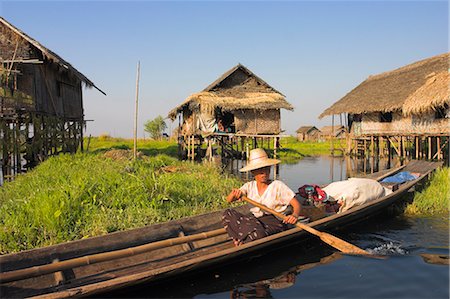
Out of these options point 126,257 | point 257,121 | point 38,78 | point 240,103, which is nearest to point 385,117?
point 257,121

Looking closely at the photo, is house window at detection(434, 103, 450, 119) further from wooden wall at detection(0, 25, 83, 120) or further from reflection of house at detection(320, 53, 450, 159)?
wooden wall at detection(0, 25, 83, 120)

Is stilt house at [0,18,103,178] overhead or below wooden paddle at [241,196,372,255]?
overhead

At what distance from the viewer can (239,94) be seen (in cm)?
1638

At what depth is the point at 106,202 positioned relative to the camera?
5.62m

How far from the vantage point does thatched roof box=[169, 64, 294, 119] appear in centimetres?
1493

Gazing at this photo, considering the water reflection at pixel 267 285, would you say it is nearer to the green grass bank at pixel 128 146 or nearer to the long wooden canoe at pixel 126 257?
the long wooden canoe at pixel 126 257

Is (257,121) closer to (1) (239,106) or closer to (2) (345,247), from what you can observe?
(1) (239,106)

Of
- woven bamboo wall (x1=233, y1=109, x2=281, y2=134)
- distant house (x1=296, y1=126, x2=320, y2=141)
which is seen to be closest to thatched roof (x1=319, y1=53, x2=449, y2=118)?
woven bamboo wall (x1=233, y1=109, x2=281, y2=134)

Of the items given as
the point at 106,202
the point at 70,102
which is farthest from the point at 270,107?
the point at 106,202

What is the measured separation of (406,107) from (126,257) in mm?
13616

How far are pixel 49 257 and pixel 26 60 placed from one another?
29.5 feet

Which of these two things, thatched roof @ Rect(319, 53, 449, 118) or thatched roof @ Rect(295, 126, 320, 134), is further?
thatched roof @ Rect(295, 126, 320, 134)

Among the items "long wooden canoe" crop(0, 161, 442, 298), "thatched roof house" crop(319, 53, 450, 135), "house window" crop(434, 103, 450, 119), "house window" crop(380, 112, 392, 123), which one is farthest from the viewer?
"house window" crop(380, 112, 392, 123)

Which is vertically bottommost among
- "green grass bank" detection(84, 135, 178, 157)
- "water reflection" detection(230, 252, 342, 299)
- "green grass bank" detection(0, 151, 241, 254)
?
"water reflection" detection(230, 252, 342, 299)
